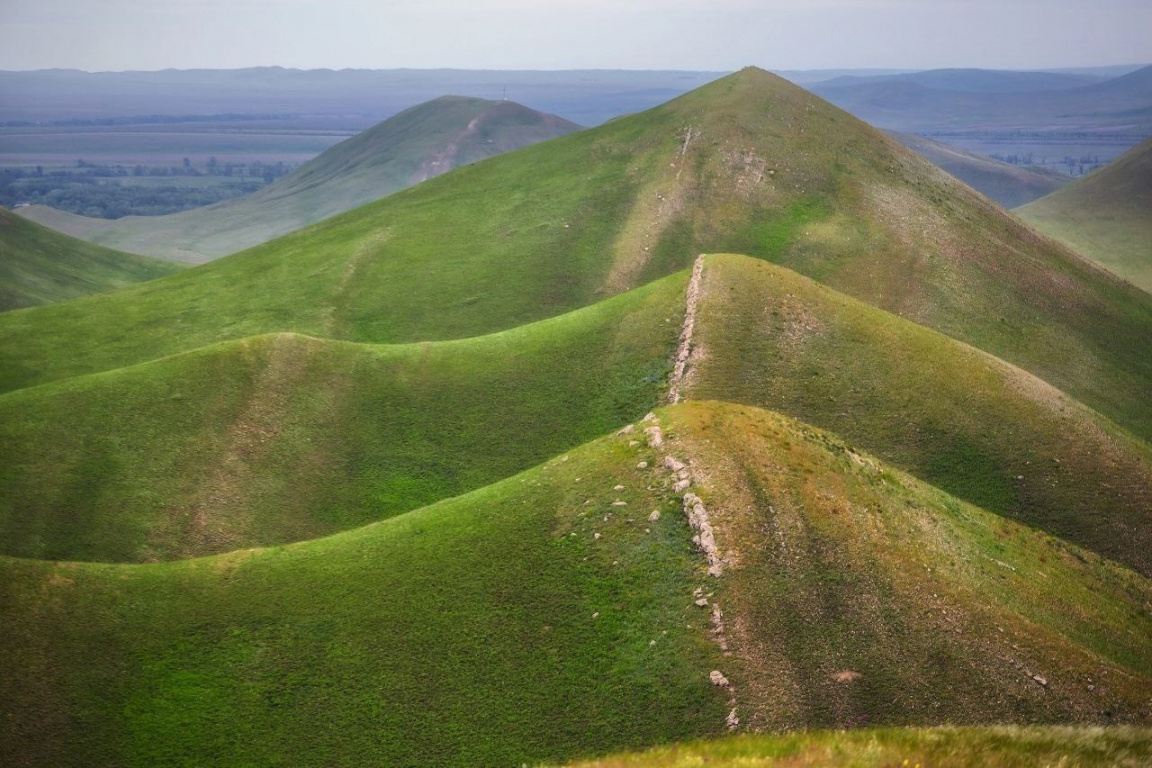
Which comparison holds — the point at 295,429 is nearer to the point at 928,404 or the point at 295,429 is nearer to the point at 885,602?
→ the point at 885,602

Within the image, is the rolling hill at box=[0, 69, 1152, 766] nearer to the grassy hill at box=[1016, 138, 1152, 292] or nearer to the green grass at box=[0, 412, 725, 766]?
the green grass at box=[0, 412, 725, 766]

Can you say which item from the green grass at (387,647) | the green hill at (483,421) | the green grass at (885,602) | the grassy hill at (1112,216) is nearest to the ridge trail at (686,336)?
the green hill at (483,421)

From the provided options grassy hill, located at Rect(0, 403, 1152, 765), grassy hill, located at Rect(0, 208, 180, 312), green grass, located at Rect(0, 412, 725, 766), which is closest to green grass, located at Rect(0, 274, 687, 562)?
grassy hill, located at Rect(0, 403, 1152, 765)

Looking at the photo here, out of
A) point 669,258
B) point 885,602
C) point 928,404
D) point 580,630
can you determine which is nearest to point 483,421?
point 580,630

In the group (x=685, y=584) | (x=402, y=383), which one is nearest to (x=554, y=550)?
(x=685, y=584)

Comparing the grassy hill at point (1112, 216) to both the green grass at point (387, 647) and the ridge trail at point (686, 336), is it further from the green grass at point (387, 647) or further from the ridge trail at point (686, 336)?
the green grass at point (387, 647)

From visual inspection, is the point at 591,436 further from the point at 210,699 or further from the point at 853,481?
the point at 210,699
